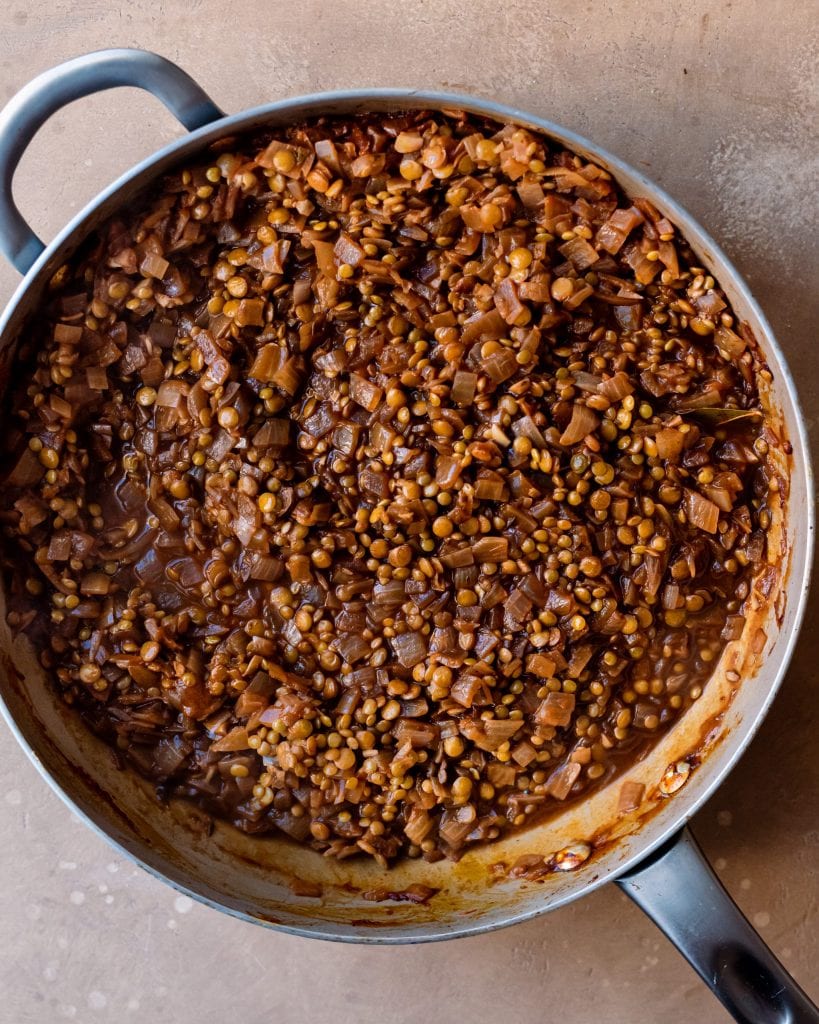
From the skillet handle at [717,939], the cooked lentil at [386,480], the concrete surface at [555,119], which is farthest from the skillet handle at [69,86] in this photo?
the skillet handle at [717,939]

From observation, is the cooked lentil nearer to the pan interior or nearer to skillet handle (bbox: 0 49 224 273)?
the pan interior

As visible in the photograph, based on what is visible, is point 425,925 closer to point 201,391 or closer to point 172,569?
point 172,569

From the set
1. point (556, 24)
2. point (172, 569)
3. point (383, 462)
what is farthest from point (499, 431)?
point (556, 24)

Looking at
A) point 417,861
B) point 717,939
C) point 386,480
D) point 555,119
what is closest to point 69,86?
point 386,480

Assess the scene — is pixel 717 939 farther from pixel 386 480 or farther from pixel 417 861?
pixel 386 480

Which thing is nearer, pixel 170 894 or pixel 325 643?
pixel 325 643

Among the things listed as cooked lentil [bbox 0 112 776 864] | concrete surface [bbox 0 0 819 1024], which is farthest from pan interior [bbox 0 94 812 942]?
concrete surface [bbox 0 0 819 1024]
